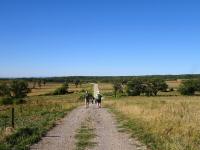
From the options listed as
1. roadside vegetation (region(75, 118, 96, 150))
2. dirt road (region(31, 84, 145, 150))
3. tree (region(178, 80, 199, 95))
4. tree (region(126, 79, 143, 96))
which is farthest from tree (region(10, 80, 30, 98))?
dirt road (region(31, 84, 145, 150))

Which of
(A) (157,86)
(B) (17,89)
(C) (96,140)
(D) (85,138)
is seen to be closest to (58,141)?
(D) (85,138)

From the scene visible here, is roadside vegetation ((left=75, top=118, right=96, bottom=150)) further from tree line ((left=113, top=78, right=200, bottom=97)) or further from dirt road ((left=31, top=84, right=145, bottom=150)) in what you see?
tree line ((left=113, top=78, right=200, bottom=97))

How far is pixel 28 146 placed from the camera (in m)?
14.5

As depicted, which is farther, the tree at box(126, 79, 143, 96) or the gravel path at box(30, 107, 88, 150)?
the tree at box(126, 79, 143, 96)

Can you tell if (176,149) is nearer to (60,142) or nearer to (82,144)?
(82,144)

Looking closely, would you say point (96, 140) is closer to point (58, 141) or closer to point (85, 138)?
point (85, 138)

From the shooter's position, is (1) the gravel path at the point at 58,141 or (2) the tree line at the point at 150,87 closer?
(1) the gravel path at the point at 58,141

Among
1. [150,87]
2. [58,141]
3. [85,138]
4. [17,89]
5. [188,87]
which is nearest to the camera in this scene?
[58,141]

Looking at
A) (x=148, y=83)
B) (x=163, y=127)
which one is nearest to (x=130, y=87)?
(x=148, y=83)

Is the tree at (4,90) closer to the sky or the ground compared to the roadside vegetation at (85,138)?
closer to the ground

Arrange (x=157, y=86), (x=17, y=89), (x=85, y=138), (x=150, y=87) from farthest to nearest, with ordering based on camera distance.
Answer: (x=17, y=89)
(x=157, y=86)
(x=150, y=87)
(x=85, y=138)

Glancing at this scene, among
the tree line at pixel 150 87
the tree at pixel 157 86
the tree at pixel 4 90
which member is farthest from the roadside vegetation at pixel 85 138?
the tree at pixel 4 90

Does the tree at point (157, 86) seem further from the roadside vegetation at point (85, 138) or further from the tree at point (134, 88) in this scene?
the roadside vegetation at point (85, 138)

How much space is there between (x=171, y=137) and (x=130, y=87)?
9706 centimetres
